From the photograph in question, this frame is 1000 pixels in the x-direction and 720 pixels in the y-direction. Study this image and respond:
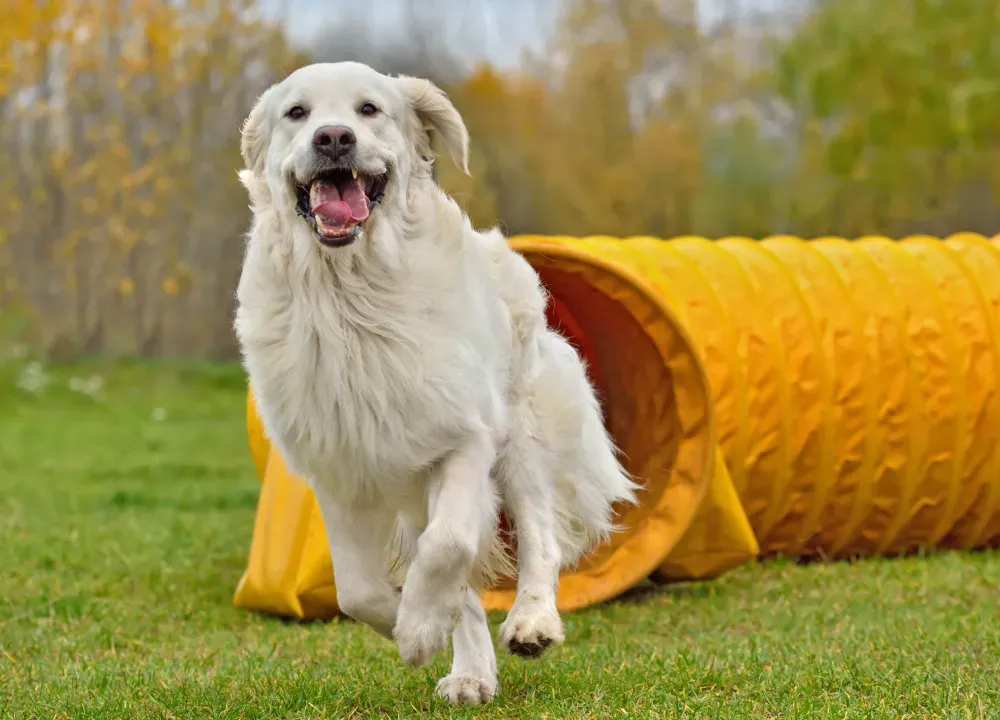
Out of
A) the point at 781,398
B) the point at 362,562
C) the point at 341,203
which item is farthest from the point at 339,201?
the point at 781,398

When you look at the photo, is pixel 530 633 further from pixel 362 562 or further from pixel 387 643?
pixel 387 643

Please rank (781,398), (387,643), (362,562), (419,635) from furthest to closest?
(781,398)
(387,643)
(362,562)
(419,635)

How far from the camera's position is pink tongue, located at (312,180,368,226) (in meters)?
3.19

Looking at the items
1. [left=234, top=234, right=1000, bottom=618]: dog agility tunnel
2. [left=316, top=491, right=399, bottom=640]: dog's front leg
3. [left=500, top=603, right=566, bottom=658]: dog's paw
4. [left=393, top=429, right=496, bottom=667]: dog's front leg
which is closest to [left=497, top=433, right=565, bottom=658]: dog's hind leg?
[left=500, top=603, right=566, bottom=658]: dog's paw

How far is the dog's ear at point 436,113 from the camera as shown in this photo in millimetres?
3527

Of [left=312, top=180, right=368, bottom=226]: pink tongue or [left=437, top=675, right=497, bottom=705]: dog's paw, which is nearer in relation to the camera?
[left=312, top=180, right=368, bottom=226]: pink tongue

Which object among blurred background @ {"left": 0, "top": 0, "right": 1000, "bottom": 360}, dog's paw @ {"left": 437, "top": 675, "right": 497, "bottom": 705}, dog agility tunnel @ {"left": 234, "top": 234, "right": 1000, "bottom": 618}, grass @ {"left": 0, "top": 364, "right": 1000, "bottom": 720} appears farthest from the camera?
blurred background @ {"left": 0, "top": 0, "right": 1000, "bottom": 360}

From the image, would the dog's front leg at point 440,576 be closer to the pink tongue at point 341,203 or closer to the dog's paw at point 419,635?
the dog's paw at point 419,635

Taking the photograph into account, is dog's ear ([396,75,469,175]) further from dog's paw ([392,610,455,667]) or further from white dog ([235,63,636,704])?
dog's paw ([392,610,455,667])

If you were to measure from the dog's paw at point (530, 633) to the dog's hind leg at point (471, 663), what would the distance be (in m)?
0.22

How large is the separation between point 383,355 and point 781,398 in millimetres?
3028

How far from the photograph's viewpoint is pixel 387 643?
15.0 ft

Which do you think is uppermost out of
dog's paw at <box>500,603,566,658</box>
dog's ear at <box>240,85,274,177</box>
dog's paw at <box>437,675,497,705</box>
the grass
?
dog's ear at <box>240,85,274,177</box>

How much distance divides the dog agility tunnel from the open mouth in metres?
1.86
